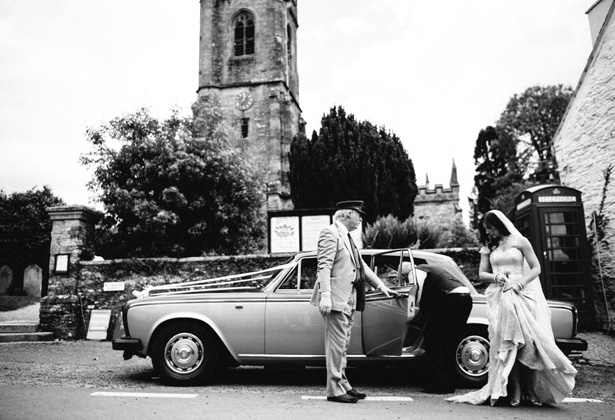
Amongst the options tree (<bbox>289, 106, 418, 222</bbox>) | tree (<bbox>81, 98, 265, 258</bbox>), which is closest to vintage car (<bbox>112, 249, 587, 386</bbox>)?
tree (<bbox>81, 98, 265, 258</bbox>)

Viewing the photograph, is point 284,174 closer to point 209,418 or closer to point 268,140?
point 268,140

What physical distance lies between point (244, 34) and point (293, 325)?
34.4 meters

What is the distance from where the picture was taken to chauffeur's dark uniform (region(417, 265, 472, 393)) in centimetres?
538

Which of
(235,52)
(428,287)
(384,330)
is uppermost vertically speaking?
(235,52)

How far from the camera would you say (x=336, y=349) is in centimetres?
493

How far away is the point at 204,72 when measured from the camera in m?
35.8

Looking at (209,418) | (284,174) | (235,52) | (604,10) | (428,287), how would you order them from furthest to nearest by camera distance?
(235,52)
(284,174)
(604,10)
(428,287)
(209,418)

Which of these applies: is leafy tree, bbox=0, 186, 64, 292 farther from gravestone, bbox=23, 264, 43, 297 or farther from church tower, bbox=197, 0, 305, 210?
church tower, bbox=197, 0, 305, 210

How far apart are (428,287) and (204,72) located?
3331cm

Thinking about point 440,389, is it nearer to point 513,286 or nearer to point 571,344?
point 513,286

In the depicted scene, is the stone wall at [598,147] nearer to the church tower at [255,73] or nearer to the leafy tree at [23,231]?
the church tower at [255,73]

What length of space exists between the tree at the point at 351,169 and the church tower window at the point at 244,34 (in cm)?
1229

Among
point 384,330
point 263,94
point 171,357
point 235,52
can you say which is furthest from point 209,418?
point 235,52

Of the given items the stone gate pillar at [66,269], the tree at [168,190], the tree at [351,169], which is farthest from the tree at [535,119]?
the stone gate pillar at [66,269]
